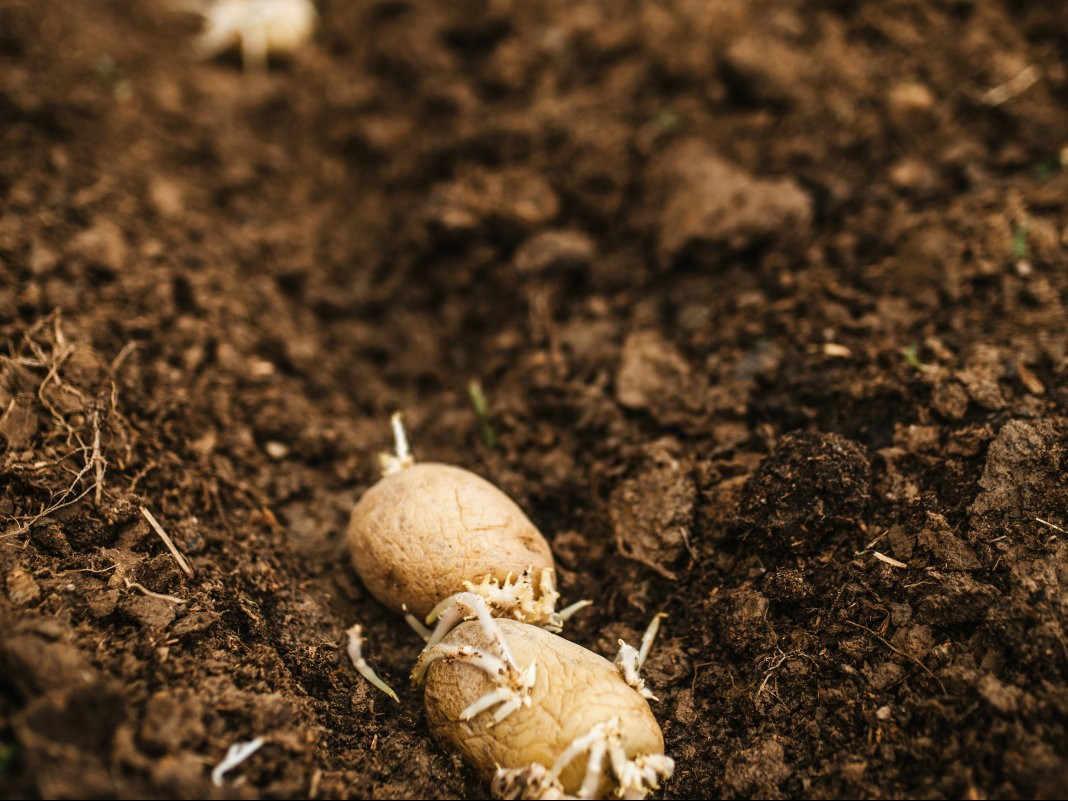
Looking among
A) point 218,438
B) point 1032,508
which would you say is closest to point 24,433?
point 218,438

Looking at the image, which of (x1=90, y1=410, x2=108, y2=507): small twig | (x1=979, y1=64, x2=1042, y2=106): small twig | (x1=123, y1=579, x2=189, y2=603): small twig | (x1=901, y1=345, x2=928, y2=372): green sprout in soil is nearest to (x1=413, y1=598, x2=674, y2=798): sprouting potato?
(x1=123, y1=579, x2=189, y2=603): small twig

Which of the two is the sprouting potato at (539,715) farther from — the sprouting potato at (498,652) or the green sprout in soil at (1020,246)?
the green sprout in soil at (1020,246)

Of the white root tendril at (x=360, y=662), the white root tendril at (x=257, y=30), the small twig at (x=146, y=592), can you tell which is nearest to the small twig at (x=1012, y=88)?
the white root tendril at (x=360, y=662)

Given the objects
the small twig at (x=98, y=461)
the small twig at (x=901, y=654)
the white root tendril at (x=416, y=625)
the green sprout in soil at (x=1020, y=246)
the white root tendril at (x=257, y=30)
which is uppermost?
the white root tendril at (x=257, y=30)

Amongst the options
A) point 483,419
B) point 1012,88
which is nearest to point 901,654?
point 483,419

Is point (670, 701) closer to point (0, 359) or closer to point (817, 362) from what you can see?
point (817, 362)

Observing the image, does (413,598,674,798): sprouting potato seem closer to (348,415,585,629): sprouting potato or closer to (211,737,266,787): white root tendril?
(348,415,585,629): sprouting potato

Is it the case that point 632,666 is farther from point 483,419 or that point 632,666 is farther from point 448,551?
point 483,419
